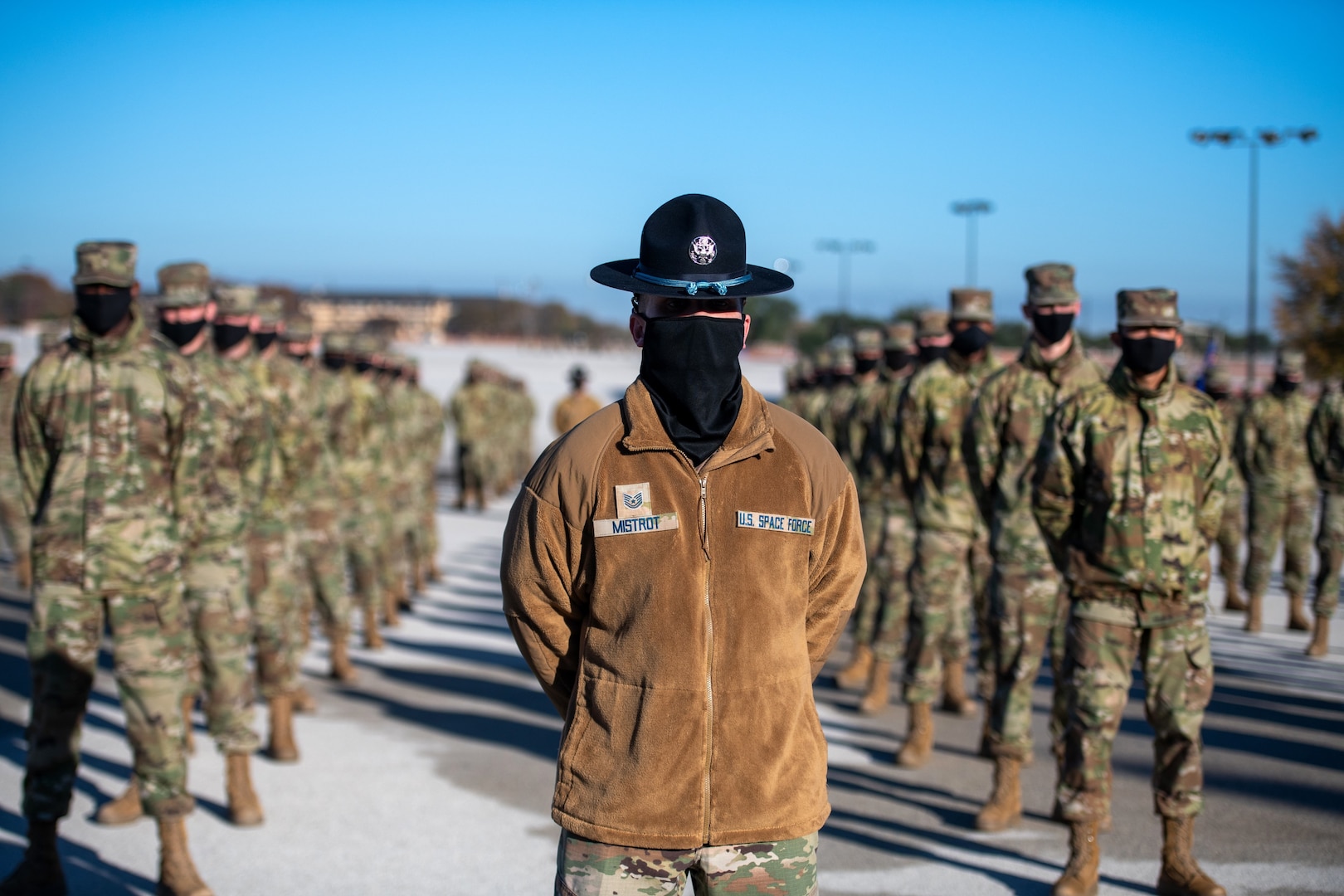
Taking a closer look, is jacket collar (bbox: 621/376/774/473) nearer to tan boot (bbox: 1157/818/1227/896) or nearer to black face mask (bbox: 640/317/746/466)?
black face mask (bbox: 640/317/746/466)

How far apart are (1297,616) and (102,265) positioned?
11.1 meters

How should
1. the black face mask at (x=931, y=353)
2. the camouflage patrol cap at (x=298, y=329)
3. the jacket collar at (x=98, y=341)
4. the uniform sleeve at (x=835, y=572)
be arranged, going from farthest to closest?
the camouflage patrol cap at (x=298, y=329) < the black face mask at (x=931, y=353) < the jacket collar at (x=98, y=341) < the uniform sleeve at (x=835, y=572)

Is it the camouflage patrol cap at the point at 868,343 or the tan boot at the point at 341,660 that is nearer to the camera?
the tan boot at the point at 341,660

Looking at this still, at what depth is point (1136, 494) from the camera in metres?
5.17

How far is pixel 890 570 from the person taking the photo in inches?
339

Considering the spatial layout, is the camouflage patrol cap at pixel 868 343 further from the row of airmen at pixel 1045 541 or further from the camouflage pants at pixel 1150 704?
the camouflage pants at pixel 1150 704

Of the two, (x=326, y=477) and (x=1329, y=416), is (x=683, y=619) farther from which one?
(x=1329, y=416)

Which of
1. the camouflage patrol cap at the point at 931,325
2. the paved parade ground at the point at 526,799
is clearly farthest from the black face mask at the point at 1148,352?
the camouflage patrol cap at the point at 931,325

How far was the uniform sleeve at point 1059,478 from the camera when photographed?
210 inches

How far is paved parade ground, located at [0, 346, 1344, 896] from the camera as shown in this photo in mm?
5508

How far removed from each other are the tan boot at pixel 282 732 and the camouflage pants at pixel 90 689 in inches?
80.7

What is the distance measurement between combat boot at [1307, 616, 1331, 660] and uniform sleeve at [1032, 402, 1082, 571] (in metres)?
6.33

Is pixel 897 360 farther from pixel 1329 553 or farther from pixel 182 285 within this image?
pixel 182 285

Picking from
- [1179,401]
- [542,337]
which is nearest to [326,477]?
[1179,401]
